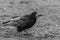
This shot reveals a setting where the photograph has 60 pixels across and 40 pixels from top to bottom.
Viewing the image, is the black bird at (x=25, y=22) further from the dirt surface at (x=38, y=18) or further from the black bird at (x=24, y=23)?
the dirt surface at (x=38, y=18)

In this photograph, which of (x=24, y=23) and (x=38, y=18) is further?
(x=38, y=18)

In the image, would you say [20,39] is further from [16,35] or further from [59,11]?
[59,11]

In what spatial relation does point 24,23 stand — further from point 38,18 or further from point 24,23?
point 38,18

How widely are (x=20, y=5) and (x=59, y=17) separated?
210cm

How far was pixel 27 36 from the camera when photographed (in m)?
5.68

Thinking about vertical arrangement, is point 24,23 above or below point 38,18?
above

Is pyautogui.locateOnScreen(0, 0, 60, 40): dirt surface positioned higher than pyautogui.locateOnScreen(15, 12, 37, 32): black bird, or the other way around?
pyautogui.locateOnScreen(15, 12, 37, 32): black bird

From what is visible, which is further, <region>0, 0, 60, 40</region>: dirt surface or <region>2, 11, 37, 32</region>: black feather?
<region>0, 0, 60, 40</region>: dirt surface

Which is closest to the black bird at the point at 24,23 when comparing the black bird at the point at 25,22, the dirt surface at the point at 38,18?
the black bird at the point at 25,22

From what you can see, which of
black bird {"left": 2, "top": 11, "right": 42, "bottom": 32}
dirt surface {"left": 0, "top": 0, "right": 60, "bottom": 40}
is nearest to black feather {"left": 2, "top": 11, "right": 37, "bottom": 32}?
black bird {"left": 2, "top": 11, "right": 42, "bottom": 32}

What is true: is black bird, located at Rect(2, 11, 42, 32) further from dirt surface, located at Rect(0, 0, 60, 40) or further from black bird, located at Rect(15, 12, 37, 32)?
dirt surface, located at Rect(0, 0, 60, 40)

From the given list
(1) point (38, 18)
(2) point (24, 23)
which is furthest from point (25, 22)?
(1) point (38, 18)

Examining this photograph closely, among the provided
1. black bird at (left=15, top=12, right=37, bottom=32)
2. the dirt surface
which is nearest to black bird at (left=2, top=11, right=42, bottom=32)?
black bird at (left=15, top=12, right=37, bottom=32)

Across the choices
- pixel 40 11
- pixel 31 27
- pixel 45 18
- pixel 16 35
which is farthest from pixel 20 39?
pixel 40 11
